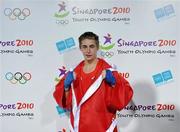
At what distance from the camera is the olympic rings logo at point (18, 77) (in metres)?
2.43

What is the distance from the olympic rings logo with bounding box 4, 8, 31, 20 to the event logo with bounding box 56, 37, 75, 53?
277 mm

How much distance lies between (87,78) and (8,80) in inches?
25.0

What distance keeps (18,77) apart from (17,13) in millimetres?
413

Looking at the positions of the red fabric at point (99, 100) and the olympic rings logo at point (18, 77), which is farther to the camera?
the olympic rings logo at point (18, 77)

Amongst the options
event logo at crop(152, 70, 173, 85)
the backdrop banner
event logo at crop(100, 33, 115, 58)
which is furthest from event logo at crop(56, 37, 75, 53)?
event logo at crop(152, 70, 173, 85)

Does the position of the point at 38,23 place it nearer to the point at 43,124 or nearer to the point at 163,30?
the point at 43,124

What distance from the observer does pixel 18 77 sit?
95.7 inches

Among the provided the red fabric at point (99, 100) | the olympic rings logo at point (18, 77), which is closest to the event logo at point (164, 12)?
the red fabric at point (99, 100)

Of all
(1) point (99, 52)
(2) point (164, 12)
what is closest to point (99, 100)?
(1) point (99, 52)

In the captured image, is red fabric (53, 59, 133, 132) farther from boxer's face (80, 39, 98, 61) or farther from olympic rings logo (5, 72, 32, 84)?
olympic rings logo (5, 72, 32, 84)

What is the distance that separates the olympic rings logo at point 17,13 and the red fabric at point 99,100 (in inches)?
23.4

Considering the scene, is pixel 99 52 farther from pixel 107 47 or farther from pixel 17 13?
pixel 17 13

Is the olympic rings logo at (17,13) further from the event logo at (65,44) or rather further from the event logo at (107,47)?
the event logo at (107,47)

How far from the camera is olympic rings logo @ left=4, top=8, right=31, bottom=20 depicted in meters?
2.42
